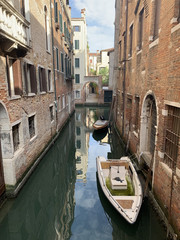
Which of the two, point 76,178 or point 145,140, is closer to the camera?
point 145,140

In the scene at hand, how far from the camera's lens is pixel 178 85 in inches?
161

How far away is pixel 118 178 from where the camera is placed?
6133 millimetres

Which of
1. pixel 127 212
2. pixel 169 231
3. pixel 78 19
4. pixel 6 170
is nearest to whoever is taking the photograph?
pixel 169 231

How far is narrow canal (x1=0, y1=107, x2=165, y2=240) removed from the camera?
15.6 feet

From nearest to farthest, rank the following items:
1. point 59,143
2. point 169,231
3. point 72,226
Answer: point 169,231, point 72,226, point 59,143

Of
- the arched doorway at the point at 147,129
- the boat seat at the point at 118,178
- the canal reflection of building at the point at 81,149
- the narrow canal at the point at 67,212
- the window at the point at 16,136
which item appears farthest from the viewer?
the canal reflection of building at the point at 81,149

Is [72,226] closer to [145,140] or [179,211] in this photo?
[179,211]

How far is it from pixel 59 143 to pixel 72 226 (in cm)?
730

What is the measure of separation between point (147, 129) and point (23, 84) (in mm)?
5592

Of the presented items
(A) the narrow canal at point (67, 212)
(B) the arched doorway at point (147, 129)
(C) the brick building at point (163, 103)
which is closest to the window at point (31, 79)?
(A) the narrow canal at point (67, 212)

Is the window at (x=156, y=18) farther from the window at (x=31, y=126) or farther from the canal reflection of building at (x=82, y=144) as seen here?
the canal reflection of building at (x=82, y=144)

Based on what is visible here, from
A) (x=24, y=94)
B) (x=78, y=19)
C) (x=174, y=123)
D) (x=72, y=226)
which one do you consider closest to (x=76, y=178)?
(x=72, y=226)

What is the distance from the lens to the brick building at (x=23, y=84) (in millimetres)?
5332

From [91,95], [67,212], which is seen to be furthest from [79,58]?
[67,212]
